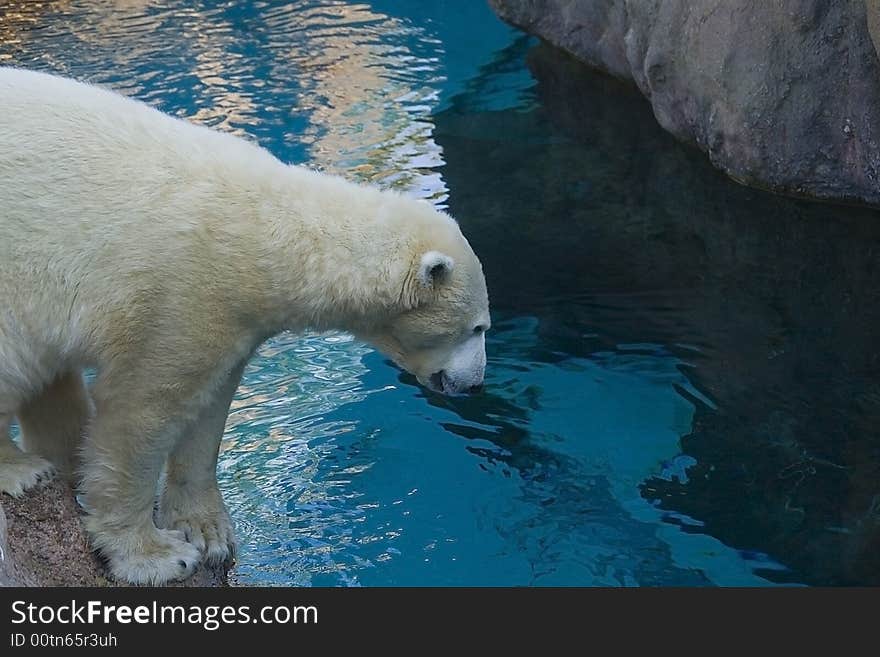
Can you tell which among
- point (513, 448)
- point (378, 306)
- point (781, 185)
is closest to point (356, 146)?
point (781, 185)

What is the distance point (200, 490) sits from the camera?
3.41 m

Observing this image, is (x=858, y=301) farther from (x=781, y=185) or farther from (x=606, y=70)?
(x=606, y=70)

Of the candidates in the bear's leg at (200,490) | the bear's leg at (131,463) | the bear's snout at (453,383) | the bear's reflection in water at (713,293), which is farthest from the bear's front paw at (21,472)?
the bear's reflection in water at (713,293)

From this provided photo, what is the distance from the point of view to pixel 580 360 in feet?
18.3

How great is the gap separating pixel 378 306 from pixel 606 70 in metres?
6.05

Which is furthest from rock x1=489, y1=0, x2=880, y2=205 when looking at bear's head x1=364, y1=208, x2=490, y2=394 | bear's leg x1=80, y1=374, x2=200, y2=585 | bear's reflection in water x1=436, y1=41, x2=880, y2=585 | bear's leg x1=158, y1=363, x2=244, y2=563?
bear's leg x1=80, y1=374, x2=200, y2=585

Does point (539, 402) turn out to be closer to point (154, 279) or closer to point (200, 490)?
point (200, 490)

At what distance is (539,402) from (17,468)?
107 inches

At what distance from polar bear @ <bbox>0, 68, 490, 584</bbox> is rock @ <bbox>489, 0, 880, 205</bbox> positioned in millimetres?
3287

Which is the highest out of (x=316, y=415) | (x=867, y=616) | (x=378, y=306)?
(x=378, y=306)

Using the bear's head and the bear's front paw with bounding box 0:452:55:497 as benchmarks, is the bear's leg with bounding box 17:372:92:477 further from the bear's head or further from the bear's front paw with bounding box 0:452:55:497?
the bear's head

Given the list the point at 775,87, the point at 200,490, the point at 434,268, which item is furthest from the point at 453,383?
the point at 775,87

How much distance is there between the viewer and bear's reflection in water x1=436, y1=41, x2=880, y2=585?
4.51m

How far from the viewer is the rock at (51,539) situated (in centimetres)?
295
